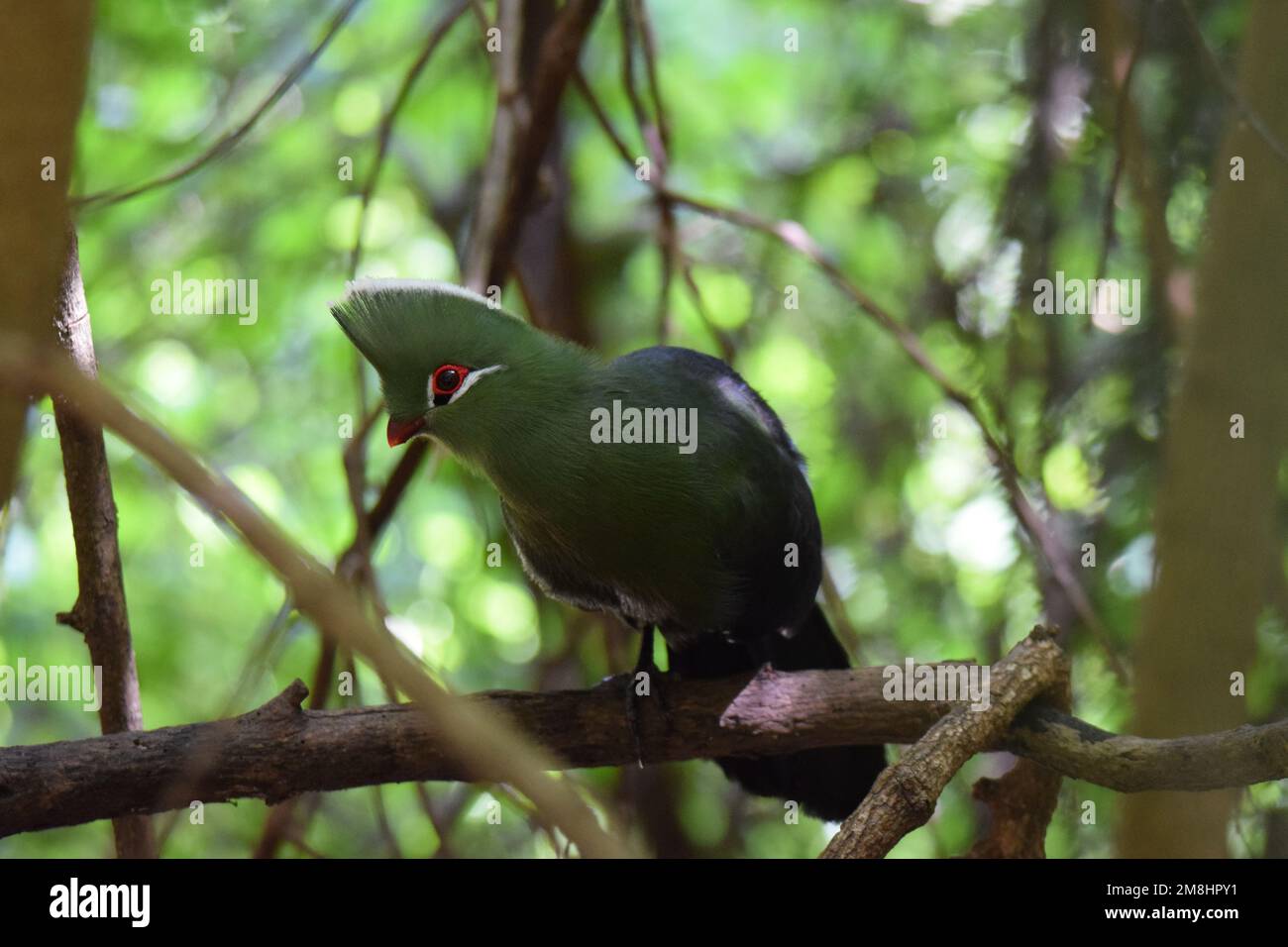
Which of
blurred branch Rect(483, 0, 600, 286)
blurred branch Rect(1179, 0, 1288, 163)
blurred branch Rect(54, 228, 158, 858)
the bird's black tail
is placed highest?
blurred branch Rect(483, 0, 600, 286)

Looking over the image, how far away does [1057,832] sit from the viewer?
385 cm

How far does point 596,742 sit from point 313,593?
2022mm

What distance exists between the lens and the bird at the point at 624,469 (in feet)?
8.95

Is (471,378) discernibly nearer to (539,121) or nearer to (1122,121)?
(539,121)

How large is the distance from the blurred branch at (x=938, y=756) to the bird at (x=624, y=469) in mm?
673

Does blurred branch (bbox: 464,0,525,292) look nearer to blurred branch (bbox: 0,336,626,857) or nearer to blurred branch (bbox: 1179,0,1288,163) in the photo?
blurred branch (bbox: 1179,0,1288,163)

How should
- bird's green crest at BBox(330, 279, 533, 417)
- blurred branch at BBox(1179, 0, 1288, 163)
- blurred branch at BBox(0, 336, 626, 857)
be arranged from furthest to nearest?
bird's green crest at BBox(330, 279, 533, 417), blurred branch at BBox(1179, 0, 1288, 163), blurred branch at BBox(0, 336, 626, 857)

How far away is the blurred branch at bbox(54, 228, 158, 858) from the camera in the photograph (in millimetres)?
2588

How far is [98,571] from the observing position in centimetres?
265

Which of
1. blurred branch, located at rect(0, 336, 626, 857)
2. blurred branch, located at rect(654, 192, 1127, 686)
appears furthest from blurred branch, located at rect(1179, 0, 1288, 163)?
blurred branch, located at rect(0, 336, 626, 857)

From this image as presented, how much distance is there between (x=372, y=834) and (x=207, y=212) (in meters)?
2.83

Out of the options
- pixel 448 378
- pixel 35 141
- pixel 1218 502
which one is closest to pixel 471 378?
A: pixel 448 378

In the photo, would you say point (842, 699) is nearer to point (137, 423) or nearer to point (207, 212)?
point (137, 423)
